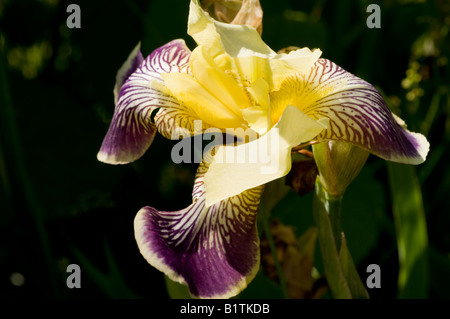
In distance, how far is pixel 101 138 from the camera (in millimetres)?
1106

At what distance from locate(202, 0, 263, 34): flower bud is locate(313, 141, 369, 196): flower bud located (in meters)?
0.16

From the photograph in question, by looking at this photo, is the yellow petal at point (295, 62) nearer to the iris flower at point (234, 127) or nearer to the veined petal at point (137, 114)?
the iris flower at point (234, 127)

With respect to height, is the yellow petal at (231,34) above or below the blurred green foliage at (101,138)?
above

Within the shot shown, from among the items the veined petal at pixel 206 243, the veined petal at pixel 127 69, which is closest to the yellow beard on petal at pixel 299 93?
→ the veined petal at pixel 206 243

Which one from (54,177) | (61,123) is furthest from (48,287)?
(61,123)

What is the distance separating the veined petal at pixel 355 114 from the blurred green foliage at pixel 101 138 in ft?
0.78

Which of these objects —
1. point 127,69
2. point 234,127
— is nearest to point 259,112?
point 234,127

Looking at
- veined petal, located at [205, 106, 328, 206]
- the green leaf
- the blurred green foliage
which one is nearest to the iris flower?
veined petal, located at [205, 106, 328, 206]

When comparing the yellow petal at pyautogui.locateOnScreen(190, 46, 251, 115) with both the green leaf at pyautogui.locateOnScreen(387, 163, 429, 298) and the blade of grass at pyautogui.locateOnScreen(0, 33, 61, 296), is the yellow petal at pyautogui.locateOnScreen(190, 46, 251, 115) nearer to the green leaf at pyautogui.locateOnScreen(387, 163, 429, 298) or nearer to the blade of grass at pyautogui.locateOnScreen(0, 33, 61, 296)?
the green leaf at pyautogui.locateOnScreen(387, 163, 429, 298)

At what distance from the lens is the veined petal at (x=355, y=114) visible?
0.55m

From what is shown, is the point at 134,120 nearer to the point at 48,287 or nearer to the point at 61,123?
the point at 48,287

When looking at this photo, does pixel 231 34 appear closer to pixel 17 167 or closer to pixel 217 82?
pixel 217 82

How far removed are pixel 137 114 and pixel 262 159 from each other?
203mm

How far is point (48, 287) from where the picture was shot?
0.88 metres
